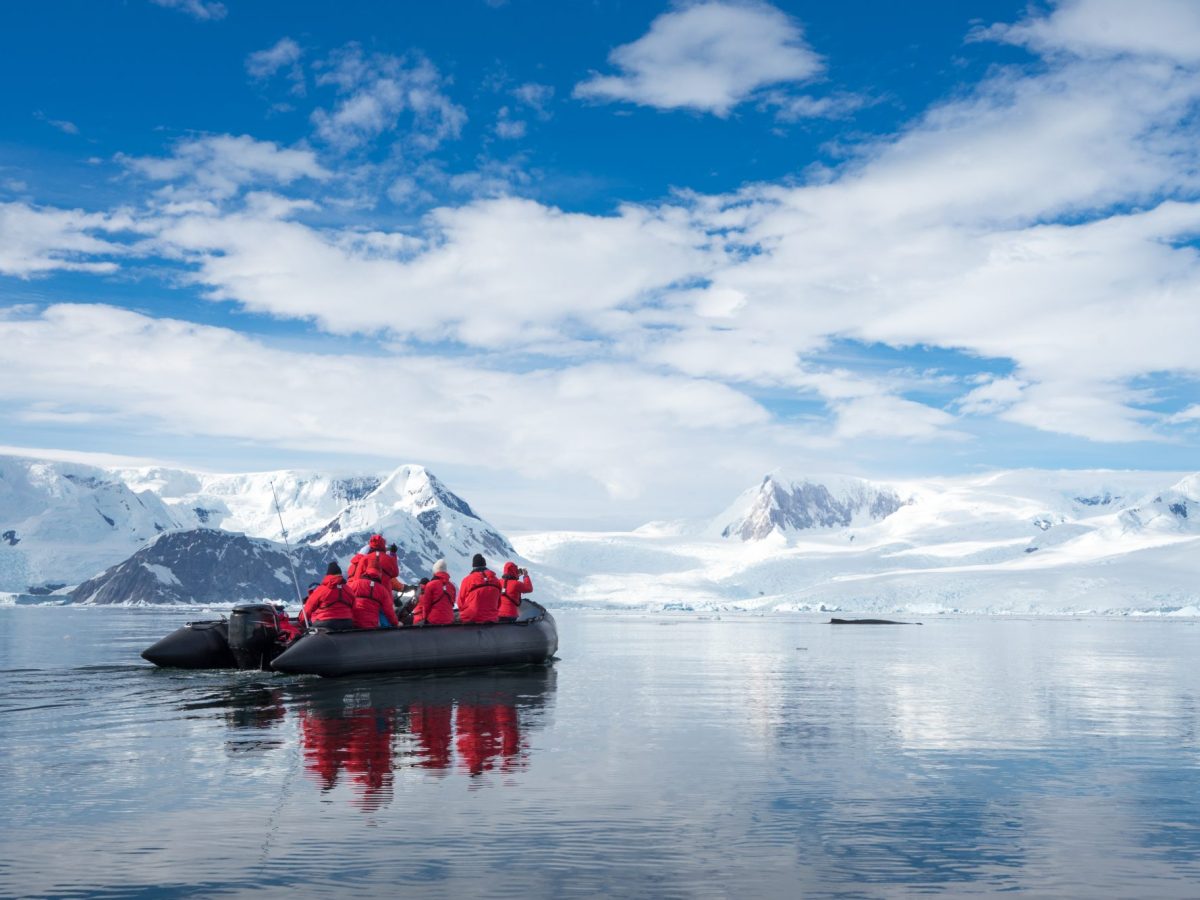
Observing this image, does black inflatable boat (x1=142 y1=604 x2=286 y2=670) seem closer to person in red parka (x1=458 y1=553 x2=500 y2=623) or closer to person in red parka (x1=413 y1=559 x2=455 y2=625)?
person in red parka (x1=413 y1=559 x2=455 y2=625)

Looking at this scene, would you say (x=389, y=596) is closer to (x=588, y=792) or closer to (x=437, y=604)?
(x=437, y=604)

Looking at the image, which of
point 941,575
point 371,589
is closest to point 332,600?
point 371,589

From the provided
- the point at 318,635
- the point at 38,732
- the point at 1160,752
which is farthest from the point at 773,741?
the point at 318,635

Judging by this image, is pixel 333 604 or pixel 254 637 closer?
pixel 333 604

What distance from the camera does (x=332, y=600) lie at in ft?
63.6

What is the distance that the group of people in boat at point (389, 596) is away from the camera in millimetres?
19500

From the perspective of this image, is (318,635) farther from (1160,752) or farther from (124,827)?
(1160,752)

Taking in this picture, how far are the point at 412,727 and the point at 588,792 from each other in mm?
4425

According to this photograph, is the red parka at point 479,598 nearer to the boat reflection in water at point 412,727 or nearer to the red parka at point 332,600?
the boat reflection in water at point 412,727

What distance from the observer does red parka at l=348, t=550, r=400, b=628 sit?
19.9 meters

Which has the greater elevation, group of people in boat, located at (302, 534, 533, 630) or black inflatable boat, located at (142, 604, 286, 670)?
group of people in boat, located at (302, 534, 533, 630)

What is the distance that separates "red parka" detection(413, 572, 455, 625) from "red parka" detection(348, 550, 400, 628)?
81cm

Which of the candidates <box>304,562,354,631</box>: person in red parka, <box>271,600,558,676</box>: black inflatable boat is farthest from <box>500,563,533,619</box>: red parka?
<box>304,562,354,631</box>: person in red parka

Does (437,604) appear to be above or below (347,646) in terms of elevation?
above
